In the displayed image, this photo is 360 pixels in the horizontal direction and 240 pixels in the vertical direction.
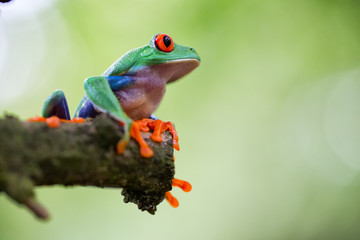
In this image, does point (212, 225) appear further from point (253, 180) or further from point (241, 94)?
point (241, 94)

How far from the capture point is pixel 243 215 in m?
9.27

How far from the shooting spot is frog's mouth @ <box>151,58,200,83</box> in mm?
2881

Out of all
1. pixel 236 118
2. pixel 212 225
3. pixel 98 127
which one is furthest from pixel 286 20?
pixel 98 127

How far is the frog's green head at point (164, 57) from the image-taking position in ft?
9.19

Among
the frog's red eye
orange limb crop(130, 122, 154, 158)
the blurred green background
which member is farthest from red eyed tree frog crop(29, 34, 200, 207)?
the blurred green background

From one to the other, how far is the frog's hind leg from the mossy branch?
846 millimetres

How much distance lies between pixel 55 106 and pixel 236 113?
781 centimetres

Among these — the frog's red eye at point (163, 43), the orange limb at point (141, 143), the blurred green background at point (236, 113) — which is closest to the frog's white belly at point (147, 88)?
the frog's red eye at point (163, 43)

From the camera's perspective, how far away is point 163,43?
9.45ft

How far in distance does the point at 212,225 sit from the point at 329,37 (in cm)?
662

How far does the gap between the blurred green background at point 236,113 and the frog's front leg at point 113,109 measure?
645cm

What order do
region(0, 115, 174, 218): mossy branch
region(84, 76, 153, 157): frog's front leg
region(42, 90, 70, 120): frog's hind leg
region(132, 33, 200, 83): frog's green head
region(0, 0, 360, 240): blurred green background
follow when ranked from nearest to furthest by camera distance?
1. region(0, 115, 174, 218): mossy branch
2. region(84, 76, 153, 157): frog's front leg
3. region(42, 90, 70, 120): frog's hind leg
4. region(132, 33, 200, 83): frog's green head
5. region(0, 0, 360, 240): blurred green background

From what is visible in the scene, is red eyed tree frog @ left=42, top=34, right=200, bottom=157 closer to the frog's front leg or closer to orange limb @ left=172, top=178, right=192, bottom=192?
the frog's front leg

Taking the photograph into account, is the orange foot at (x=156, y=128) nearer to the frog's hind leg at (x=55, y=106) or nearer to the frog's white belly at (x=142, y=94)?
the frog's white belly at (x=142, y=94)
